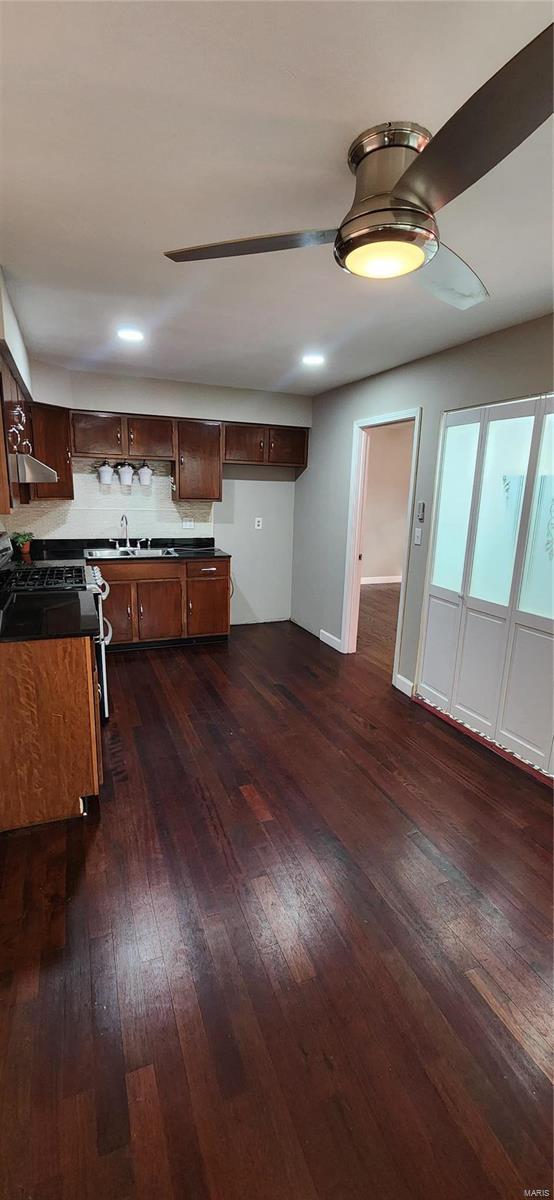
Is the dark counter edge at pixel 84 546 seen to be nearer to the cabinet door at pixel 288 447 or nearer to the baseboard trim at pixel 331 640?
the cabinet door at pixel 288 447

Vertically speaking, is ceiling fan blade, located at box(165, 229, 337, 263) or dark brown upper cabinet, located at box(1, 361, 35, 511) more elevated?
ceiling fan blade, located at box(165, 229, 337, 263)

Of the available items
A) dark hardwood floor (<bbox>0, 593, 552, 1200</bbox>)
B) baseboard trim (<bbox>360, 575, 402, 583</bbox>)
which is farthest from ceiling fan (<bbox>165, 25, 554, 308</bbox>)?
baseboard trim (<bbox>360, 575, 402, 583</bbox>)

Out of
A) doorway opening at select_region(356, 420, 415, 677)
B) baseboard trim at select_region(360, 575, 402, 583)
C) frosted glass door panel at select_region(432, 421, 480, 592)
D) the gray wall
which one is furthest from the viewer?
baseboard trim at select_region(360, 575, 402, 583)

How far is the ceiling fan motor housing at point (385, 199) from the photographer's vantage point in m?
1.15

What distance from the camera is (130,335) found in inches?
123

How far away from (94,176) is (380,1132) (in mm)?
2756

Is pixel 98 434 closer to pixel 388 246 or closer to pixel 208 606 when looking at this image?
pixel 208 606

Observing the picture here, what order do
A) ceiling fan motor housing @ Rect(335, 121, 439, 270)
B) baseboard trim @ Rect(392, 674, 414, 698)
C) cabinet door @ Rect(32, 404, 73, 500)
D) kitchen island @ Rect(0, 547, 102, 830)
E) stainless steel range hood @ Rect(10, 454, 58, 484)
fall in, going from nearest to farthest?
1. ceiling fan motor housing @ Rect(335, 121, 439, 270)
2. kitchen island @ Rect(0, 547, 102, 830)
3. stainless steel range hood @ Rect(10, 454, 58, 484)
4. baseboard trim @ Rect(392, 674, 414, 698)
5. cabinet door @ Rect(32, 404, 73, 500)

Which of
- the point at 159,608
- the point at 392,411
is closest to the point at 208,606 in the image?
the point at 159,608

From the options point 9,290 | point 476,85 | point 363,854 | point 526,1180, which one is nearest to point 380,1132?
point 526,1180

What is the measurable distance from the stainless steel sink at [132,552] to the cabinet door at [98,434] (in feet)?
2.91

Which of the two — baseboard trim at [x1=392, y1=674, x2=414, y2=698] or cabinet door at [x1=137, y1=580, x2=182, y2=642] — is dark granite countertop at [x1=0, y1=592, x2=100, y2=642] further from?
baseboard trim at [x1=392, y1=674, x2=414, y2=698]

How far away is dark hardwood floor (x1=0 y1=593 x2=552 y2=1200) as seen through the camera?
119 cm

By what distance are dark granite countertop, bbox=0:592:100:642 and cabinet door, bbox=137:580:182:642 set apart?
62.9 inches
